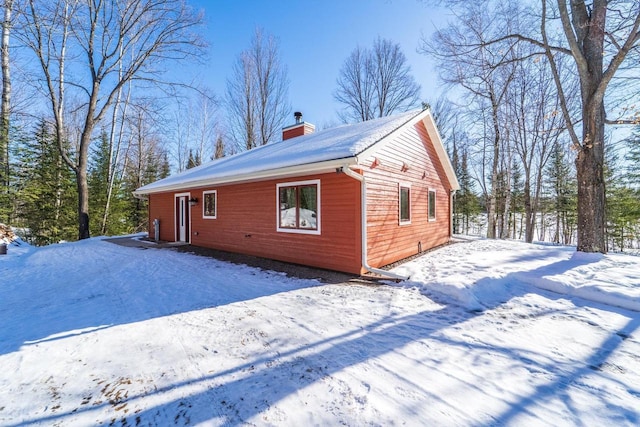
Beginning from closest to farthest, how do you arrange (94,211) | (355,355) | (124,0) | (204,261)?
(355,355)
(204,261)
(124,0)
(94,211)

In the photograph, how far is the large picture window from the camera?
7.62 meters

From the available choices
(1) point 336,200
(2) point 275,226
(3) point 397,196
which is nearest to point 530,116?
(3) point 397,196

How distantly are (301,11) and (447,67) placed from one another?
6299 mm

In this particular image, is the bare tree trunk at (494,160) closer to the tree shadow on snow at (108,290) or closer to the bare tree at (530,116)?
the bare tree at (530,116)

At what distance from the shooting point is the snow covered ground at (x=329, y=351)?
1.95m

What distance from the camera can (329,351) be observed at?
8.99 ft

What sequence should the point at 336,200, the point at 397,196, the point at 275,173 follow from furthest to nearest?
1. the point at 397,196
2. the point at 275,173
3. the point at 336,200

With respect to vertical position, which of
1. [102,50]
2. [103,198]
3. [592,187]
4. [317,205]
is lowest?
[317,205]

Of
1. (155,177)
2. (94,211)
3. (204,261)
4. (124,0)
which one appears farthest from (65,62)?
(204,261)

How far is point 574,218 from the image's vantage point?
65.7 ft

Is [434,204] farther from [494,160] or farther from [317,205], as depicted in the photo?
[494,160]

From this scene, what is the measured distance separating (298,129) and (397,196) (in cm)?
607

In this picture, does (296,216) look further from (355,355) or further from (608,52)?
(608,52)

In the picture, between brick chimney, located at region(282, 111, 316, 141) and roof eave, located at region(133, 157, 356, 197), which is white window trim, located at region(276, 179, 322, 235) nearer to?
roof eave, located at region(133, 157, 356, 197)
